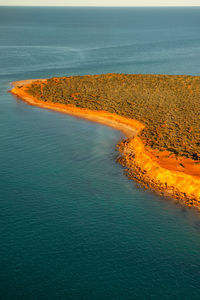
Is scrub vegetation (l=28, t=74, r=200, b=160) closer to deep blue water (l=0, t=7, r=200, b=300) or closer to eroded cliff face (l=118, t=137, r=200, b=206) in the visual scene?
eroded cliff face (l=118, t=137, r=200, b=206)

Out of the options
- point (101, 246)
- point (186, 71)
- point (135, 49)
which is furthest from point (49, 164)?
point (135, 49)

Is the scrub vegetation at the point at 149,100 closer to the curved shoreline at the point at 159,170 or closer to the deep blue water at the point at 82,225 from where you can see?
the curved shoreline at the point at 159,170

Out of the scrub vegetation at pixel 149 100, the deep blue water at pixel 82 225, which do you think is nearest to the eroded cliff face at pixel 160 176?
the deep blue water at pixel 82 225

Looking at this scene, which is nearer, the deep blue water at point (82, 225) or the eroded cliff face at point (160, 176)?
the deep blue water at point (82, 225)

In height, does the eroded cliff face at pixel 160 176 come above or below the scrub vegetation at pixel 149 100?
below

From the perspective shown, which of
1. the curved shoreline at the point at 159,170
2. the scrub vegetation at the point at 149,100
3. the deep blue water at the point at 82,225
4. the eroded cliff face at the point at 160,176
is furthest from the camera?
the scrub vegetation at the point at 149,100

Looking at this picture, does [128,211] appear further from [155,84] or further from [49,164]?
[155,84]

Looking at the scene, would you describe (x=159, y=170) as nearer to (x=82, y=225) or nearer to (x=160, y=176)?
(x=160, y=176)
